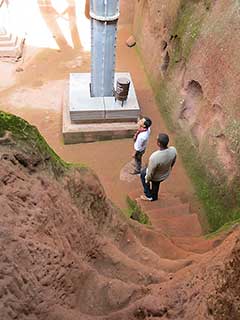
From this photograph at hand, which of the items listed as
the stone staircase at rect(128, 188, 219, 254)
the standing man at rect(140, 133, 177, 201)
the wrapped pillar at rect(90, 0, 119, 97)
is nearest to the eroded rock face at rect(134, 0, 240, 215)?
the stone staircase at rect(128, 188, 219, 254)

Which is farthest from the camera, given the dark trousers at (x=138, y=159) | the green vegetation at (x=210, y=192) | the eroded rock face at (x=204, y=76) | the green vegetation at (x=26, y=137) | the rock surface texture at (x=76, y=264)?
the dark trousers at (x=138, y=159)

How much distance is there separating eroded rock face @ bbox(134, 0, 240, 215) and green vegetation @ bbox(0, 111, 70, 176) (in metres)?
3.66

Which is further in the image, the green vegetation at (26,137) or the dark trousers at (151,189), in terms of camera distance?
the dark trousers at (151,189)

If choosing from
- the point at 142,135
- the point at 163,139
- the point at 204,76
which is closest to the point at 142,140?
the point at 142,135

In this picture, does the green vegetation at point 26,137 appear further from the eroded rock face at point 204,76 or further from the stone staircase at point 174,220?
the eroded rock face at point 204,76

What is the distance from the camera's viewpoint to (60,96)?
1012 cm

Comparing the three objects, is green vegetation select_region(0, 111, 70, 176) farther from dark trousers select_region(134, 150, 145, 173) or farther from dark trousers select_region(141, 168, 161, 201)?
dark trousers select_region(134, 150, 145, 173)

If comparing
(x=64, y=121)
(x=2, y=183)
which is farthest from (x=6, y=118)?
(x=64, y=121)

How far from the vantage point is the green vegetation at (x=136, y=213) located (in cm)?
612

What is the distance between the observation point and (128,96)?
911 cm

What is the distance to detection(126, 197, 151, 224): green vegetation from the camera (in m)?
6.12

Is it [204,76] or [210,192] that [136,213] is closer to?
[210,192]

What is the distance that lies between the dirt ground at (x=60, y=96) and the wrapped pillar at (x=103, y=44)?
1.24 meters

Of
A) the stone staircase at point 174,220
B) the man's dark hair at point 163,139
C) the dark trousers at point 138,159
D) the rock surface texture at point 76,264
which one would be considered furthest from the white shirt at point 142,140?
the rock surface texture at point 76,264
